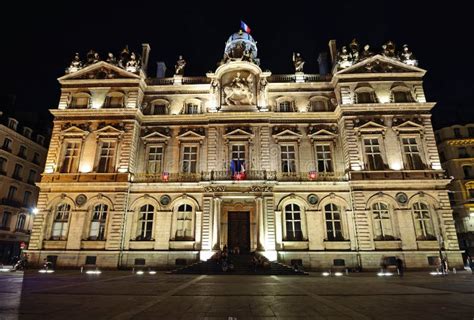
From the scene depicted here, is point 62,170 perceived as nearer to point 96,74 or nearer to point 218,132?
point 96,74

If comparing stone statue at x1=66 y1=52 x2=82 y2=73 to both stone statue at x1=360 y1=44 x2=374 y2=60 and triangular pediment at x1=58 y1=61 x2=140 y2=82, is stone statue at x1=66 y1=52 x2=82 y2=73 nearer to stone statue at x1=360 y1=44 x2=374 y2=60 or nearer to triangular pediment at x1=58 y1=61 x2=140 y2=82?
triangular pediment at x1=58 y1=61 x2=140 y2=82

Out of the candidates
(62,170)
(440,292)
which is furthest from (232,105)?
(440,292)

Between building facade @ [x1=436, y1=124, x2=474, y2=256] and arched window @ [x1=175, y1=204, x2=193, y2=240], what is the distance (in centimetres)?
3750

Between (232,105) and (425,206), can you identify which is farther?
(232,105)

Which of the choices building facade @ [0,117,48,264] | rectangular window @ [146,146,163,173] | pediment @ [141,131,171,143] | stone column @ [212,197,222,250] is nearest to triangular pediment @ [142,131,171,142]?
pediment @ [141,131,171,143]

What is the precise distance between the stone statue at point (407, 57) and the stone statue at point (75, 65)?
3548 centimetres

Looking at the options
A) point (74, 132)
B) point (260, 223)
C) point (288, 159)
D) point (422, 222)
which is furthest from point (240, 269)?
point (74, 132)

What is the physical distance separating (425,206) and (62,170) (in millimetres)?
34461

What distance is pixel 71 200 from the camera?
2617cm

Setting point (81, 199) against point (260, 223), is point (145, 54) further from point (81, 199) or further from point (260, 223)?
point (260, 223)

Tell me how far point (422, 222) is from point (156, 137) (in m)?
26.5

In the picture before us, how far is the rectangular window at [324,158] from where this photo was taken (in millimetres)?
27688

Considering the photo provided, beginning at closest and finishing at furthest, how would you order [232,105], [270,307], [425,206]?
[270,307]
[425,206]
[232,105]

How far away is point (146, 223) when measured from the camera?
2659cm
